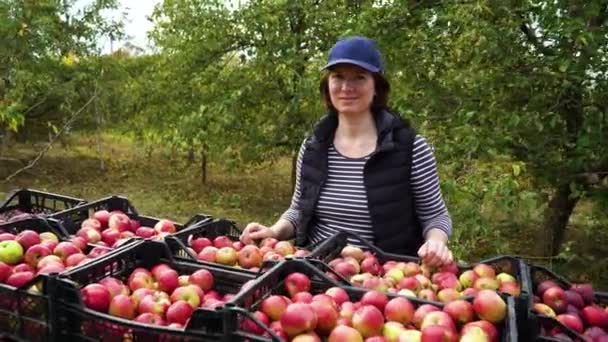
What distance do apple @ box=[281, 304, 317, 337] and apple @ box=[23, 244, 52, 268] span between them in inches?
37.8

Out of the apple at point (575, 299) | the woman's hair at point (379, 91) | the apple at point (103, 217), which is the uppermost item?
the woman's hair at point (379, 91)

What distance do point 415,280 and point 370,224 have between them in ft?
1.81

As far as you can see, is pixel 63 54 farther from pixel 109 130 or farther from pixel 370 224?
pixel 370 224

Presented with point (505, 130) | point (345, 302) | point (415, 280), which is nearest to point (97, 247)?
point (345, 302)

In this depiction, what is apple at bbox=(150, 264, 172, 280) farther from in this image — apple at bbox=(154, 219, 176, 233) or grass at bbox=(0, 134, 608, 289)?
grass at bbox=(0, 134, 608, 289)

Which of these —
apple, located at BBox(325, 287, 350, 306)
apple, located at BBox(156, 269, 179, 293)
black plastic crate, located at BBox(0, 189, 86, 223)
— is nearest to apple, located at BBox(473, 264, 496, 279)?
apple, located at BBox(325, 287, 350, 306)

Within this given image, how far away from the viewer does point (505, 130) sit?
3.36 meters

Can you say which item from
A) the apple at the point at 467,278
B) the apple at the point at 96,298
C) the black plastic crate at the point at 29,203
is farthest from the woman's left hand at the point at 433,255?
the black plastic crate at the point at 29,203

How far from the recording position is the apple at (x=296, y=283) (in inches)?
69.7

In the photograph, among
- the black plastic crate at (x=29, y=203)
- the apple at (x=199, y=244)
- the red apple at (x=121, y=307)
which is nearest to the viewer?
the red apple at (x=121, y=307)

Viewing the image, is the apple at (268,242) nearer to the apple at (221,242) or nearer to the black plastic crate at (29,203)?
the apple at (221,242)

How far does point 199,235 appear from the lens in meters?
2.39

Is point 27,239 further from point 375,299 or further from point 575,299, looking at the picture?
point 575,299

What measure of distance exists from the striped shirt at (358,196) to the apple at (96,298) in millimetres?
1000
